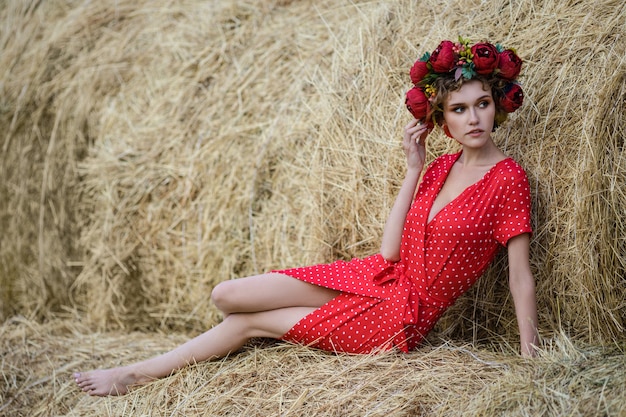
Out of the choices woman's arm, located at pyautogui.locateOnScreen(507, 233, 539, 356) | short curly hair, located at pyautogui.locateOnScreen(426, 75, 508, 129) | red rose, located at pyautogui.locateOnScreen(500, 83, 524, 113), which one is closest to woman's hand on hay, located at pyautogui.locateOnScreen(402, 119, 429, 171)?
short curly hair, located at pyautogui.locateOnScreen(426, 75, 508, 129)

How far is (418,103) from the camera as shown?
2785 millimetres

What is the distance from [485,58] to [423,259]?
0.75m

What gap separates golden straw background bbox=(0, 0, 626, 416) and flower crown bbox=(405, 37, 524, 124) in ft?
0.66

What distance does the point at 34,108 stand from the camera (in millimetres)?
4309

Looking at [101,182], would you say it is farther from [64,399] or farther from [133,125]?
[64,399]

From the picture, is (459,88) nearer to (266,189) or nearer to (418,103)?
(418,103)

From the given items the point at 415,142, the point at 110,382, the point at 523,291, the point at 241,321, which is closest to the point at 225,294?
the point at 241,321

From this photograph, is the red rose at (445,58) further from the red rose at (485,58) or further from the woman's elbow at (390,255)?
the woman's elbow at (390,255)

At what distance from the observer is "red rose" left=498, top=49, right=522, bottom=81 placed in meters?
2.63

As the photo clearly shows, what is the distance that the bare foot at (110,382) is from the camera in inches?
119

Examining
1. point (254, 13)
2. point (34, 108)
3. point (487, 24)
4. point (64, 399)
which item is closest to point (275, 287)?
point (64, 399)

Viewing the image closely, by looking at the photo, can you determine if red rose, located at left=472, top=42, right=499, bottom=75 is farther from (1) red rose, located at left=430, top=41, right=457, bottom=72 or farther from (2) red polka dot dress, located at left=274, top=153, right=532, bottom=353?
(2) red polka dot dress, located at left=274, top=153, right=532, bottom=353

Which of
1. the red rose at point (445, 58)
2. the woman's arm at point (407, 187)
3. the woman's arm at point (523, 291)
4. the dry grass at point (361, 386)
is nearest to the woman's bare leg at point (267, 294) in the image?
the dry grass at point (361, 386)

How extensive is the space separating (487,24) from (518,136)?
51 cm
